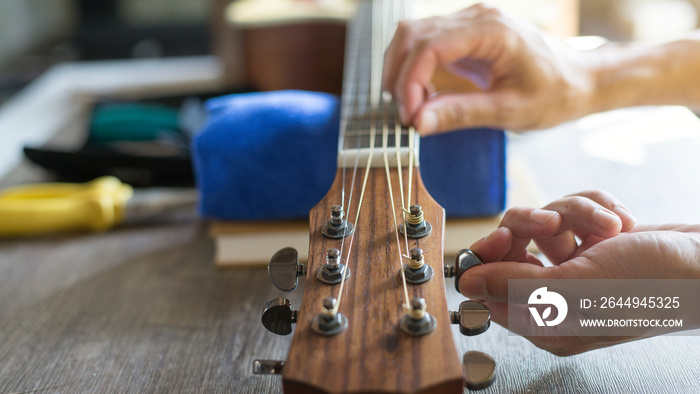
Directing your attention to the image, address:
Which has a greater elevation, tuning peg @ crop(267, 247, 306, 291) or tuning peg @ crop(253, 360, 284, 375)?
tuning peg @ crop(267, 247, 306, 291)

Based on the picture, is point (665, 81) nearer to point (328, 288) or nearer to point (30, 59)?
point (328, 288)

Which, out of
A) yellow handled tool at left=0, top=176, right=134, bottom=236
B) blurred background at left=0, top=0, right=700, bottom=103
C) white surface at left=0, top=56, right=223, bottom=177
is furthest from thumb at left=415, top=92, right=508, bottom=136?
white surface at left=0, top=56, right=223, bottom=177

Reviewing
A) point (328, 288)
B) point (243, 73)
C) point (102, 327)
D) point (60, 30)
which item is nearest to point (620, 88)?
point (328, 288)

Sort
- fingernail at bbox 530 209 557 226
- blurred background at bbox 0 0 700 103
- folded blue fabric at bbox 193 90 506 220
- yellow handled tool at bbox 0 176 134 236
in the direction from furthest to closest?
blurred background at bbox 0 0 700 103 < yellow handled tool at bbox 0 176 134 236 < folded blue fabric at bbox 193 90 506 220 < fingernail at bbox 530 209 557 226

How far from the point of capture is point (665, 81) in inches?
28.4

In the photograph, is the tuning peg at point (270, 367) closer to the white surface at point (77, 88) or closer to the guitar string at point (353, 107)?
the guitar string at point (353, 107)

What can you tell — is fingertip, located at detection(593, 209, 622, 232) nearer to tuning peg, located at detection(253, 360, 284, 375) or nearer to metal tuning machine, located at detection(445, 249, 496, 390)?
metal tuning machine, located at detection(445, 249, 496, 390)

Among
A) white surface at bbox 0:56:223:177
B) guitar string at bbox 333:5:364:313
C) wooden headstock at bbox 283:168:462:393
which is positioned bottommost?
white surface at bbox 0:56:223:177

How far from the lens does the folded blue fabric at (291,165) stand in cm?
69

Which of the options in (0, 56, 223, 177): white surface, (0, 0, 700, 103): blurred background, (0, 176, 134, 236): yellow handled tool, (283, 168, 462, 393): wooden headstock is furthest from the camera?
(0, 0, 700, 103): blurred background

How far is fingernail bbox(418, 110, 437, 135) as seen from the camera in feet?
2.03

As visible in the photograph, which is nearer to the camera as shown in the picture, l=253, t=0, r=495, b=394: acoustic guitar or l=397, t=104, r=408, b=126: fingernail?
l=253, t=0, r=495, b=394: acoustic guitar

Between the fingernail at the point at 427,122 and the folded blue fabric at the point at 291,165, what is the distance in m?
0.06

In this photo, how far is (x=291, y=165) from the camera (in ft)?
2.29
